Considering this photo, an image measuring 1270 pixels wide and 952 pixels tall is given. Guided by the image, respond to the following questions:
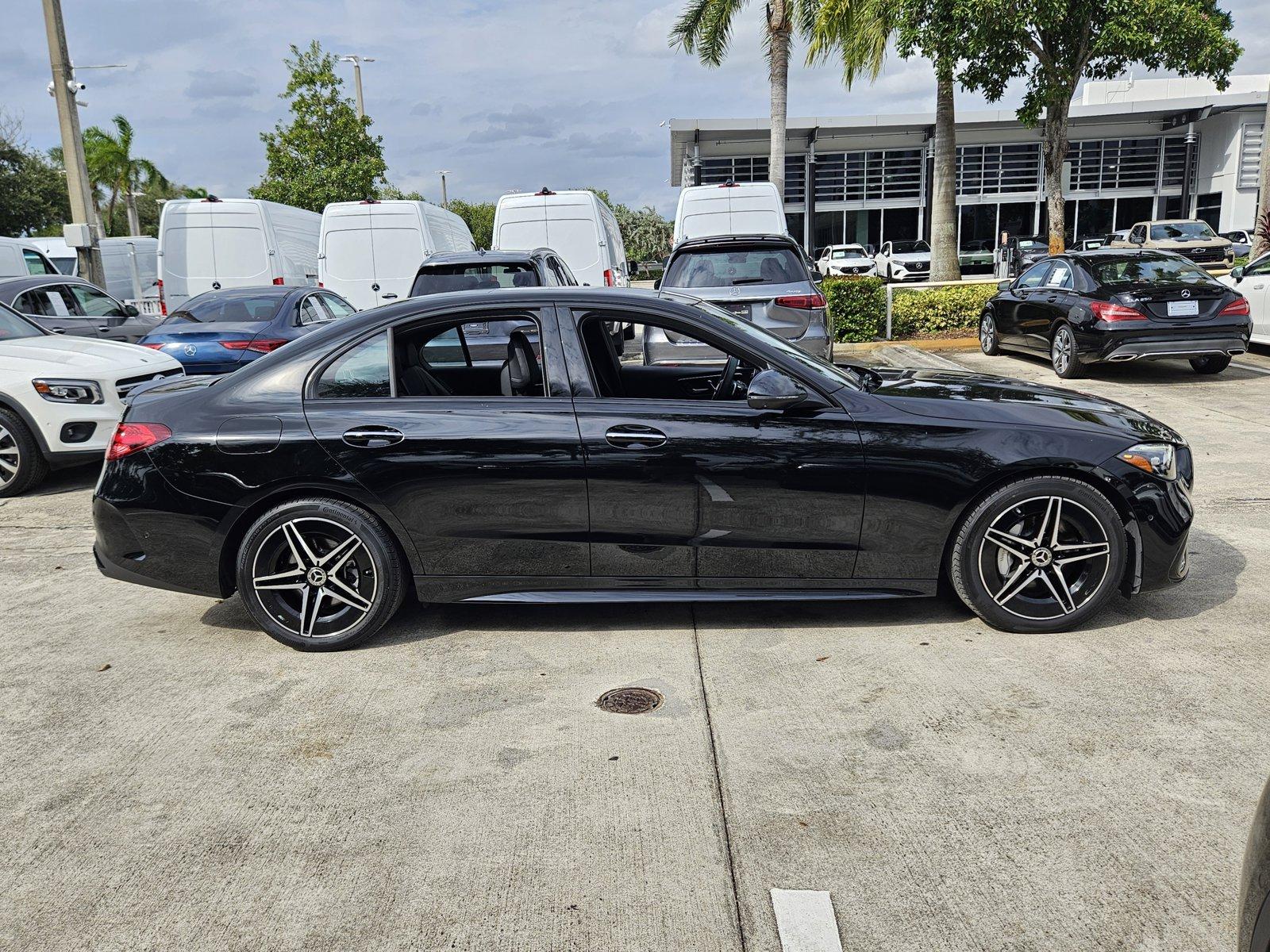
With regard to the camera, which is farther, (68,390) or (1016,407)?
(68,390)

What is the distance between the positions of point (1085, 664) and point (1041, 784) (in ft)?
3.49

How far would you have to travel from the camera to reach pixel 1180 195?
1644 inches

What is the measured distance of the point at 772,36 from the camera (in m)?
20.9

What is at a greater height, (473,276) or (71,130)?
(71,130)

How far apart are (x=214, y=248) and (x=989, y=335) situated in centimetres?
1243

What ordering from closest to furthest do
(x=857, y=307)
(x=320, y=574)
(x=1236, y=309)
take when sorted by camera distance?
(x=320, y=574) → (x=1236, y=309) → (x=857, y=307)

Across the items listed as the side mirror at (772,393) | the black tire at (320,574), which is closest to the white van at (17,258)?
the black tire at (320,574)

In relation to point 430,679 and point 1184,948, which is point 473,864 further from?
point 1184,948

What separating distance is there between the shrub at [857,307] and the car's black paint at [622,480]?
11620 mm

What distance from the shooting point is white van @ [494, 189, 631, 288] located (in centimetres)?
1695

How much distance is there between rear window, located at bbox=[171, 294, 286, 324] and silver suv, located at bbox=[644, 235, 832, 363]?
4.26m

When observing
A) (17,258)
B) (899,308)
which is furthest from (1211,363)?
(17,258)

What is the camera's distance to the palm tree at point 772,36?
68.0 feet

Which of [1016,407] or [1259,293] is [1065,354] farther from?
[1016,407]
